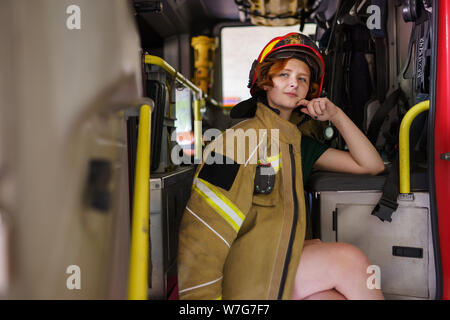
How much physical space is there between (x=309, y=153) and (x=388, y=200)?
340 millimetres

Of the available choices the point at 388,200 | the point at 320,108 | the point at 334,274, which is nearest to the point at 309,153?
the point at 320,108

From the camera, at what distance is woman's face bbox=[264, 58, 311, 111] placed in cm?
136

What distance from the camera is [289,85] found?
1.35 meters

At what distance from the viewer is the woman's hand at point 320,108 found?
4.43ft

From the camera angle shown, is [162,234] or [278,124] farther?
[162,234]

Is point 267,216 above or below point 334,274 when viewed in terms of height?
above

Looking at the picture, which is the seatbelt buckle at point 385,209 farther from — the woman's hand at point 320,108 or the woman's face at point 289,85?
the woman's face at point 289,85

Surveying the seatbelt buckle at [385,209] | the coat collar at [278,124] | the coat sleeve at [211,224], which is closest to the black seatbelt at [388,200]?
the seatbelt buckle at [385,209]

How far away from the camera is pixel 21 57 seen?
2.08 feet

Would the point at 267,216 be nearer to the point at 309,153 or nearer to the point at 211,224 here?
the point at 211,224

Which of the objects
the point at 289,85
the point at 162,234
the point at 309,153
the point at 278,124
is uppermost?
the point at 289,85

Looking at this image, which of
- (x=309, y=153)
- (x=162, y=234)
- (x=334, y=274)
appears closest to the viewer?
(x=334, y=274)

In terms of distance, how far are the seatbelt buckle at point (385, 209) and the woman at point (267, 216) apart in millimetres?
250

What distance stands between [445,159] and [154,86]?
1.24 m
